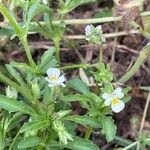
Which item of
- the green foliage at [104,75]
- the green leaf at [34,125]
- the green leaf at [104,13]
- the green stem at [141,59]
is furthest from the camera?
the green leaf at [104,13]

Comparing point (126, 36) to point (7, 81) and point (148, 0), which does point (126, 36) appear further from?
point (7, 81)

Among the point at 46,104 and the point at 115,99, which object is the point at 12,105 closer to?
the point at 46,104

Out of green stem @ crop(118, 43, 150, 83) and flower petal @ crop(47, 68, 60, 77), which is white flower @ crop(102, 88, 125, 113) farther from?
green stem @ crop(118, 43, 150, 83)

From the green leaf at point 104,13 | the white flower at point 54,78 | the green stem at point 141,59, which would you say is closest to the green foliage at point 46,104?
the white flower at point 54,78

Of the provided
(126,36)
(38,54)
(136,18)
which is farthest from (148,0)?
(38,54)

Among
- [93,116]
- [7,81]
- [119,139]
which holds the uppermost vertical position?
[7,81]

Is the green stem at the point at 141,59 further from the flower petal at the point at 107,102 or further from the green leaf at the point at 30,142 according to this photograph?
the green leaf at the point at 30,142
